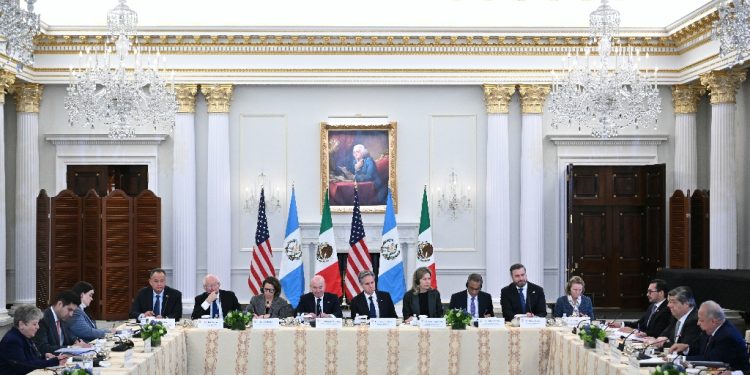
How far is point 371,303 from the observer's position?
415 inches

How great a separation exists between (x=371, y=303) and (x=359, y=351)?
137 cm

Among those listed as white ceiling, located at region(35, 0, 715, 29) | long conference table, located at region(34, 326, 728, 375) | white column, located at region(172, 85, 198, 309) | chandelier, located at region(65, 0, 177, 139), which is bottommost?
long conference table, located at region(34, 326, 728, 375)

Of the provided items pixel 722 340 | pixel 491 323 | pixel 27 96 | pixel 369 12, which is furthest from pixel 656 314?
pixel 27 96

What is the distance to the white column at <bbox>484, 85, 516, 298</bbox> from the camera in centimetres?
1592

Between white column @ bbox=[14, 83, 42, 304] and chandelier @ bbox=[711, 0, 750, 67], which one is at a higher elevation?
chandelier @ bbox=[711, 0, 750, 67]

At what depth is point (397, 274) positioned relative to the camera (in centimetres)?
1466

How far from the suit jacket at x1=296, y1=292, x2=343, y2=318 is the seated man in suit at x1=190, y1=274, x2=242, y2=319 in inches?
28.4

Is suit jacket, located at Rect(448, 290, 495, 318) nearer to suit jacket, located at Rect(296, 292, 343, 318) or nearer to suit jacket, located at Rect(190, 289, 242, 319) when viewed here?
suit jacket, located at Rect(296, 292, 343, 318)

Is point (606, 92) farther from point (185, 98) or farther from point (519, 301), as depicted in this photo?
point (185, 98)

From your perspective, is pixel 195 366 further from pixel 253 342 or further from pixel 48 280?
pixel 48 280

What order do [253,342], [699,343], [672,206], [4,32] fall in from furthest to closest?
1. [672,206]
2. [253,342]
3. [699,343]
4. [4,32]

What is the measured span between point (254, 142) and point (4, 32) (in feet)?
29.3

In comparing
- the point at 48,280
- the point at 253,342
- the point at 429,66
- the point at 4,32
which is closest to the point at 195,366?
the point at 253,342

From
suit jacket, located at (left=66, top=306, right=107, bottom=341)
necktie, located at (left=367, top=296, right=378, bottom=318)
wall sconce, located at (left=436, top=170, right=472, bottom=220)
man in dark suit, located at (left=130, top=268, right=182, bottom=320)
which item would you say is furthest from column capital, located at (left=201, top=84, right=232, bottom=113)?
suit jacket, located at (left=66, top=306, right=107, bottom=341)
